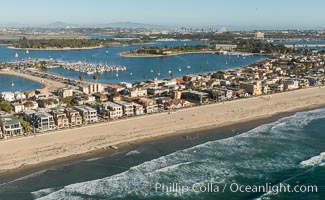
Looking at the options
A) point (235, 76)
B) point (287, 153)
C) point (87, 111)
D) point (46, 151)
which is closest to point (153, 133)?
point (87, 111)

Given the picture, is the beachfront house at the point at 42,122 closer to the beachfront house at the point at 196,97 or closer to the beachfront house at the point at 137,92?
the beachfront house at the point at 137,92

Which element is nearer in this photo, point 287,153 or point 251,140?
point 287,153

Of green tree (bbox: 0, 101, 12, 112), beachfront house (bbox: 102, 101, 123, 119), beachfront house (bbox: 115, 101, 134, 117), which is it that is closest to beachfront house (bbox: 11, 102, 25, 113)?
green tree (bbox: 0, 101, 12, 112)

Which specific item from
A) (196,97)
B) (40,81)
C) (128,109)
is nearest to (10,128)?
(128,109)

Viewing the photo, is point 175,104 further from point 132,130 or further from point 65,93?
point 65,93

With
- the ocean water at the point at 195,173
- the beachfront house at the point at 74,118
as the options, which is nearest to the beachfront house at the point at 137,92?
the beachfront house at the point at 74,118

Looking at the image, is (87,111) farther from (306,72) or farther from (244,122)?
(306,72)
